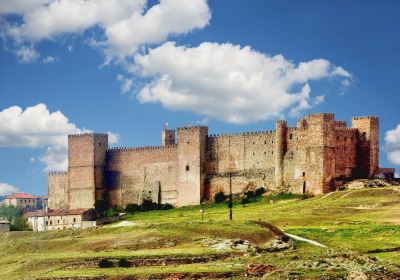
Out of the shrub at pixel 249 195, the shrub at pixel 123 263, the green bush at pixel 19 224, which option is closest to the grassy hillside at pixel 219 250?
the shrub at pixel 123 263

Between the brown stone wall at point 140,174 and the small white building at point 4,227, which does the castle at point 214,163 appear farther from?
the small white building at point 4,227

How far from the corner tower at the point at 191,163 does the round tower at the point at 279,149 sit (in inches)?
399

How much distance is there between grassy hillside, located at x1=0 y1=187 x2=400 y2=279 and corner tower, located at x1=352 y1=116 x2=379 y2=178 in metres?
18.6

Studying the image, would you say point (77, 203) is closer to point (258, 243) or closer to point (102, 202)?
point (102, 202)

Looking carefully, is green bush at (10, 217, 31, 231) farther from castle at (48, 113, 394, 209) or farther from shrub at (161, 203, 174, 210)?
shrub at (161, 203, 174, 210)

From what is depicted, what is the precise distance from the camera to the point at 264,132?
91.7m

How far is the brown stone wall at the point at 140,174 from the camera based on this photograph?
98.6m

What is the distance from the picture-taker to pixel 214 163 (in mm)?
95375

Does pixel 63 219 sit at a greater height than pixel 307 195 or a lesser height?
lesser

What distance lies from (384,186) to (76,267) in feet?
147

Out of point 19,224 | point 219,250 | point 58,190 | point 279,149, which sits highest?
point 279,149

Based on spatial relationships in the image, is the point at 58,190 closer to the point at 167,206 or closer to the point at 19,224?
the point at 19,224

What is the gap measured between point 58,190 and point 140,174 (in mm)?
15621

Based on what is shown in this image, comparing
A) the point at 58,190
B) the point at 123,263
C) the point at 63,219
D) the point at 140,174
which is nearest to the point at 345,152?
the point at 140,174
